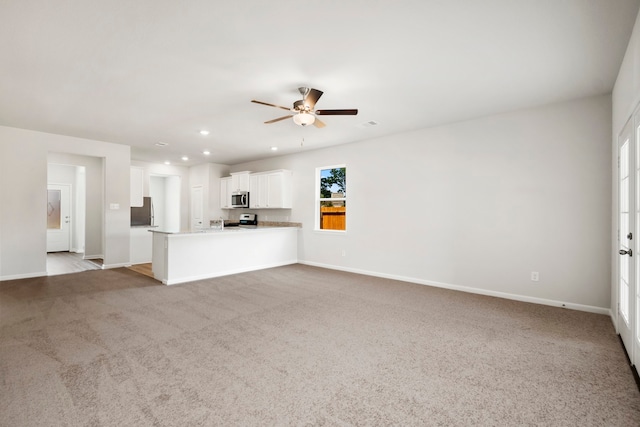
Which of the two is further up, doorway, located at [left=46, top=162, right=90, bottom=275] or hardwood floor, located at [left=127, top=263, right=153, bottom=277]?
doorway, located at [left=46, top=162, right=90, bottom=275]

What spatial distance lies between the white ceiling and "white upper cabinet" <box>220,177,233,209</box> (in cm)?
405

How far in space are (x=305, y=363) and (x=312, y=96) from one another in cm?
272

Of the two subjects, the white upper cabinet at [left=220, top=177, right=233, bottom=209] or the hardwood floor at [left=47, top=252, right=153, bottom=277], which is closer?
the hardwood floor at [left=47, top=252, right=153, bottom=277]

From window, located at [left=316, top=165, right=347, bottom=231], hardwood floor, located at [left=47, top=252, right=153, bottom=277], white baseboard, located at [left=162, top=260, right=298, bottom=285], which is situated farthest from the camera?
window, located at [left=316, top=165, right=347, bottom=231]

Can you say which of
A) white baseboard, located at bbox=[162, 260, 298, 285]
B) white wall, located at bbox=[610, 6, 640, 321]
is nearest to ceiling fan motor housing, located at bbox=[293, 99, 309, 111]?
white wall, located at bbox=[610, 6, 640, 321]

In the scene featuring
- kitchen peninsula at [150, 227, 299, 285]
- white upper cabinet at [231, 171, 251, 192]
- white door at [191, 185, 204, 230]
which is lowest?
kitchen peninsula at [150, 227, 299, 285]

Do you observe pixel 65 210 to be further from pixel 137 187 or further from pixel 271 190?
pixel 271 190

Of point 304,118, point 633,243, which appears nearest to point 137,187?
point 304,118

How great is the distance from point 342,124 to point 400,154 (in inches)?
50.0

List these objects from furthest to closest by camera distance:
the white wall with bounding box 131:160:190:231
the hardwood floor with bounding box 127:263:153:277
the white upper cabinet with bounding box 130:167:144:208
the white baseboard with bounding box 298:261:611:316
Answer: the white wall with bounding box 131:160:190:231 → the white upper cabinet with bounding box 130:167:144:208 → the hardwood floor with bounding box 127:263:153:277 → the white baseboard with bounding box 298:261:611:316

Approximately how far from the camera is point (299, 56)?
2.75 meters

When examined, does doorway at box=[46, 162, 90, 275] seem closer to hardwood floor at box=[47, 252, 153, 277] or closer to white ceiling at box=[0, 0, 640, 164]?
hardwood floor at box=[47, 252, 153, 277]

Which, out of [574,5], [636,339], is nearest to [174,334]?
[636,339]

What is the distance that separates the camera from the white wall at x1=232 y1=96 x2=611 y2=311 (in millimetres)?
3668
